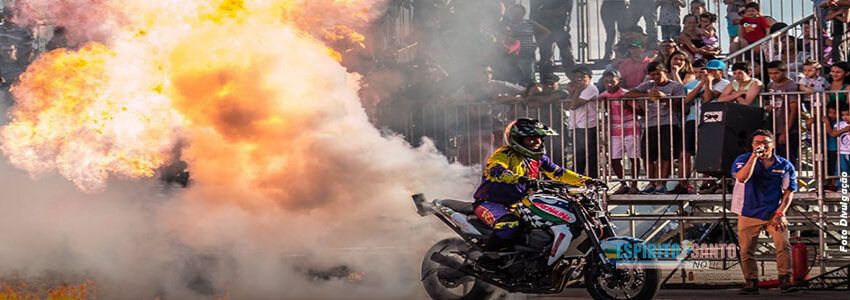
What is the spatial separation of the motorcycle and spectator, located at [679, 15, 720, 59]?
619 cm

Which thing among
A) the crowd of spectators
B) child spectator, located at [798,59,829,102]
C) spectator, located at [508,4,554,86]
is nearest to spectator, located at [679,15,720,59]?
Answer: the crowd of spectators

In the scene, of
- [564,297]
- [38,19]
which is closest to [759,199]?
[564,297]

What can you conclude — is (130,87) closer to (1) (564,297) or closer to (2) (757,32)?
(1) (564,297)

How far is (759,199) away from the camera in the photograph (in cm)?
1186

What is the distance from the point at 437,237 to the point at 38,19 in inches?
224

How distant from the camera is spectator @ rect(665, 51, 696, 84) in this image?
14.1 meters

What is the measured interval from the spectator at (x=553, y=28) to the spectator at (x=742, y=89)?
11.1 ft

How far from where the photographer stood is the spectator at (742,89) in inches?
507

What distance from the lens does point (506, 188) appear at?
1011 cm

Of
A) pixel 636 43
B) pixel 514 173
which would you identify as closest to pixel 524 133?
pixel 514 173

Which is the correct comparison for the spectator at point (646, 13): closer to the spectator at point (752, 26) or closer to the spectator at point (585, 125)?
the spectator at point (752, 26)

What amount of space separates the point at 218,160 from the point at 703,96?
537 centimetres

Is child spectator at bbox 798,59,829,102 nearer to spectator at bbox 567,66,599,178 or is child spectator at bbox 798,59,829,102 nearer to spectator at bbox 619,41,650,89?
spectator at bbox 619,41,650,89

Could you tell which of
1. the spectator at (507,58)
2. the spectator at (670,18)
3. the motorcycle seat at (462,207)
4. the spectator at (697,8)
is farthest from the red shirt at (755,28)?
the motorcycle seat at (462,207)
